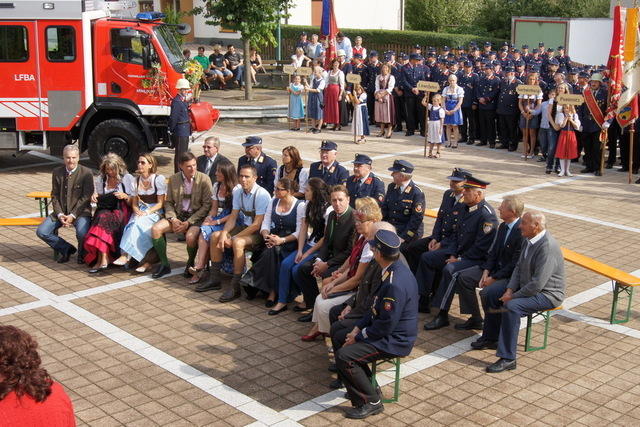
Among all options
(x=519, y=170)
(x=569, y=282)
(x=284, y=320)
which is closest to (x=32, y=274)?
(x=284, y=320)

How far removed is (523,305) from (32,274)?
243 inches

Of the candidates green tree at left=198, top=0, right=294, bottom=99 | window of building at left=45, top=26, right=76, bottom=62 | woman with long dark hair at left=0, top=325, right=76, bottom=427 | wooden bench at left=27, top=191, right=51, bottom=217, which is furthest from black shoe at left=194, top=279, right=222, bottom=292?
green tree at left=198, top=0, right=294, bottom=99

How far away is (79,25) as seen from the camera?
15312 mm

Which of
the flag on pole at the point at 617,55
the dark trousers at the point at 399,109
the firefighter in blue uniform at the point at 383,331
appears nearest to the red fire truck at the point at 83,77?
the dark trousers at the point at 399,109

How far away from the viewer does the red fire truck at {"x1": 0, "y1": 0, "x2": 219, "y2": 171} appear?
15.4 meters

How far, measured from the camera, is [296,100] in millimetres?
21359

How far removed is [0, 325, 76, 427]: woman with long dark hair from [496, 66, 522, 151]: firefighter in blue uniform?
15853 mm

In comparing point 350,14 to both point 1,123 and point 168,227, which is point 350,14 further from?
point 168,227

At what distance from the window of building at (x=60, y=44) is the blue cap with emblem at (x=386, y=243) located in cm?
1012

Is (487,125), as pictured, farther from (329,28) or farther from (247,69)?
(247,69)

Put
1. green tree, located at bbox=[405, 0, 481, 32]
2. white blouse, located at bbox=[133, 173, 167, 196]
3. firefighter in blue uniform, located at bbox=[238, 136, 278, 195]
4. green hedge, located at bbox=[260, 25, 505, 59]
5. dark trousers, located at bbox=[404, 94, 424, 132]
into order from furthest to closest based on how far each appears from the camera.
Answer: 1. green tree, located at bbox=[405, 0, 481, 32]
2. green hedge, located at bbox=[260, 25, 505, 59]
3. dark trousers, located at bbox=[404, 94, 424, 132]
4. firefighter in blue uniform, located at bbox=[238, 136, 278, 195]
5. white blouse, located at bbox=[133, 173, 167, 196]

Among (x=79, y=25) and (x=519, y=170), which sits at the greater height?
(x=79, y=25)

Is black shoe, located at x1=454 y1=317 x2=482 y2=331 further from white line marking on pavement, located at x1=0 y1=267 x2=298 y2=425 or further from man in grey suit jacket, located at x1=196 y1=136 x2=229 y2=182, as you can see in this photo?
man in grey suit jacket, located at x1=196 y1=136 x2=229 y2=182

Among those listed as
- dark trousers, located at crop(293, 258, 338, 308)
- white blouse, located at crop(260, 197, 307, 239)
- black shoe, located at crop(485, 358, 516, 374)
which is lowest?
black shoe, located at crop(485, 358, 516, 374)
